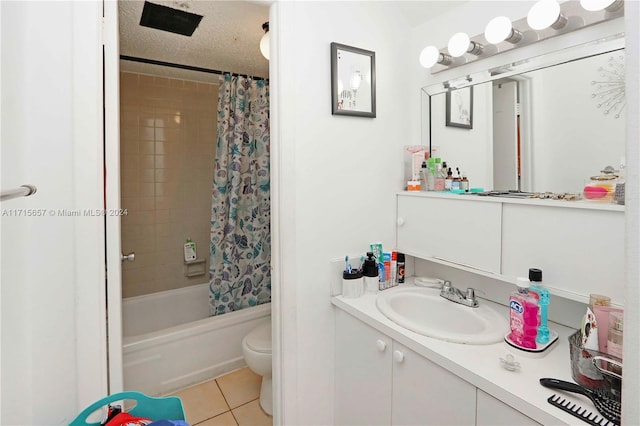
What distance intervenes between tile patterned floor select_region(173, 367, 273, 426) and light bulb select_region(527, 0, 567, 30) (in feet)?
7.27

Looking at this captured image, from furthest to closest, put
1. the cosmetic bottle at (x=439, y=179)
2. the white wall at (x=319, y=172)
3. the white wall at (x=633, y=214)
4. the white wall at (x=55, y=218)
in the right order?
the cosmetic bottle at (x=439, y=179) → the white wall at (x=319, y=172) → the white wall at (x=55, y=218) → the white wall at (x=633, y=214)

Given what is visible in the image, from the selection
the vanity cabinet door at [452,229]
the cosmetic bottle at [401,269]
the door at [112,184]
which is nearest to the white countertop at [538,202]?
the vanity cabinet door at [452,229]

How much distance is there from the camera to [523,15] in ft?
4.38

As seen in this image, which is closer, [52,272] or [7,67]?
[7,67]

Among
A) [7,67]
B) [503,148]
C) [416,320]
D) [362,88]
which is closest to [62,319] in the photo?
[7,67]

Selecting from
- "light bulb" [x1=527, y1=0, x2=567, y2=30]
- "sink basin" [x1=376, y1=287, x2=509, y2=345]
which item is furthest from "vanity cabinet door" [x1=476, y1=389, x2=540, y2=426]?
"light bulb" [x1=527, y1=0, x2=567, y2=30]

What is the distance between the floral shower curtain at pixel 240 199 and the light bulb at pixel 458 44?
1373mm

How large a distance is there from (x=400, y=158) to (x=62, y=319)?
156 cm

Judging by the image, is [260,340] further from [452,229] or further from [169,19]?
[169,19]

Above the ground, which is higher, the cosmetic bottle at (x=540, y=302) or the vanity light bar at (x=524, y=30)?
the vanity light bar at (x=524, y=30)

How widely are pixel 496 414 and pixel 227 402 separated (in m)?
1.58

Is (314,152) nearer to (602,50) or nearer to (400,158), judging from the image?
(400,158)

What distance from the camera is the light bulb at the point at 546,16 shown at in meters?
1.18

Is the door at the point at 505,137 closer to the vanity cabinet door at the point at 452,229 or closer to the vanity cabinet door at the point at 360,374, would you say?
the vanity cabinet door at the point at 452,229
